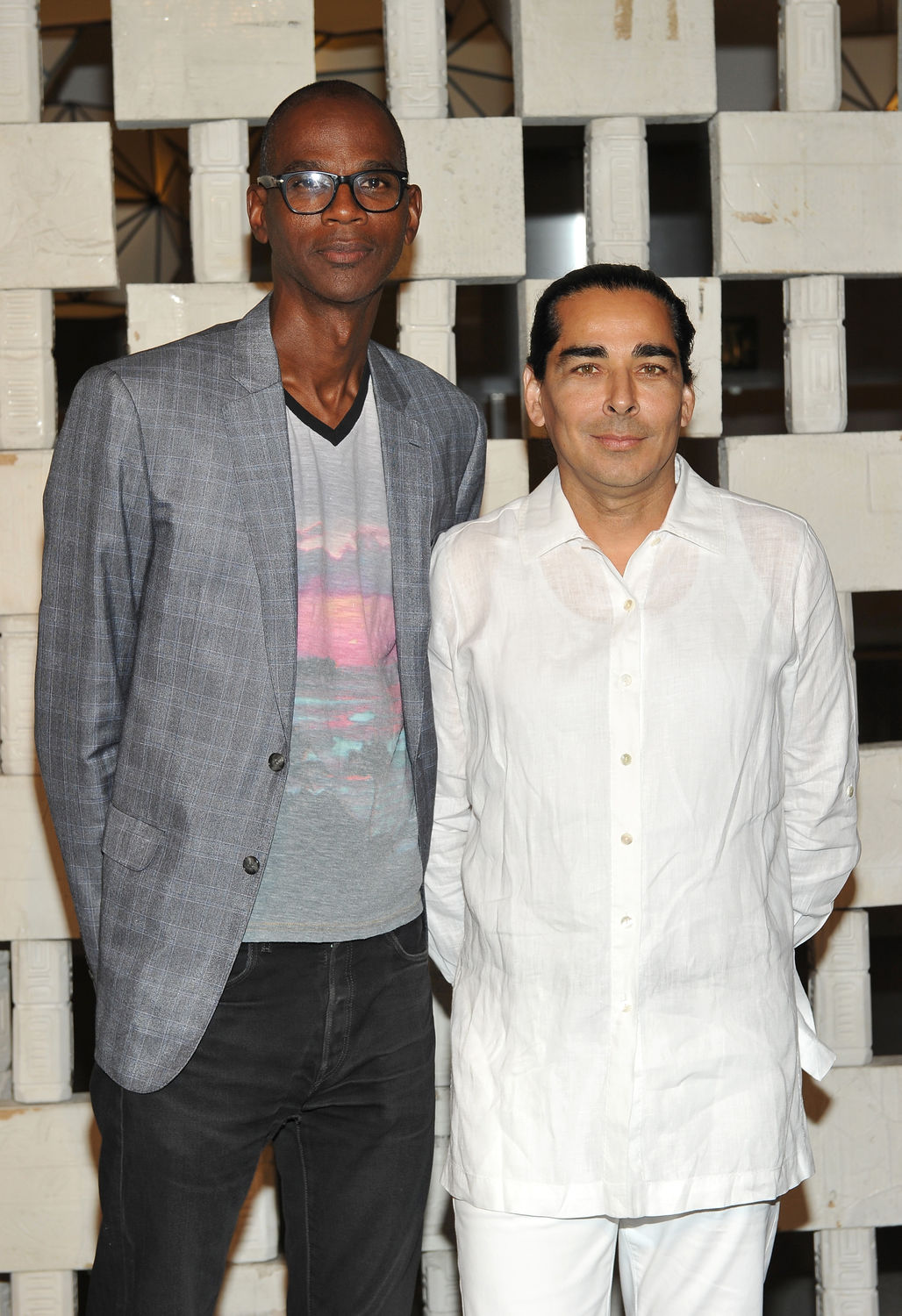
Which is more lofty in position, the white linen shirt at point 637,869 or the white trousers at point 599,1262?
the white linen shirt at point 637,869

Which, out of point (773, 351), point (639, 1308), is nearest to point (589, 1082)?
point (639, 1308)

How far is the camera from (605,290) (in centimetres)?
174

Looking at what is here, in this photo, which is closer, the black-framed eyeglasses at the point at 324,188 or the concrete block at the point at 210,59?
the black-framed eyeglasses at the point at 324,188

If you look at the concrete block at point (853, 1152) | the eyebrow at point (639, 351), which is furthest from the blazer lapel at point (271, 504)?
the concrete block at point (853, 1152)

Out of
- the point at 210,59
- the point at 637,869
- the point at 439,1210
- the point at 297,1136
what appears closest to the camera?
the point at 637,869

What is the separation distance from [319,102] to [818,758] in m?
1.09

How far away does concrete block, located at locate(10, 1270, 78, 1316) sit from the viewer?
8.24ft

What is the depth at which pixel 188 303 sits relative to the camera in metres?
2.40

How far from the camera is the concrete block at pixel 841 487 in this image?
98.3 inches

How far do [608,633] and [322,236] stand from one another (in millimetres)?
641

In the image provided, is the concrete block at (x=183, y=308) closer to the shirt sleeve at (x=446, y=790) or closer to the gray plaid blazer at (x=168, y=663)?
the gray plaid blazer at (x=168, y=663)

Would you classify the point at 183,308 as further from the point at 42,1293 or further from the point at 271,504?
the point at 42,1293

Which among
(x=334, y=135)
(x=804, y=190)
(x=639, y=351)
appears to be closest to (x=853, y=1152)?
(x=639, y=351)

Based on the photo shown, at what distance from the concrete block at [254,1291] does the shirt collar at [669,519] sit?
1.54 metres
